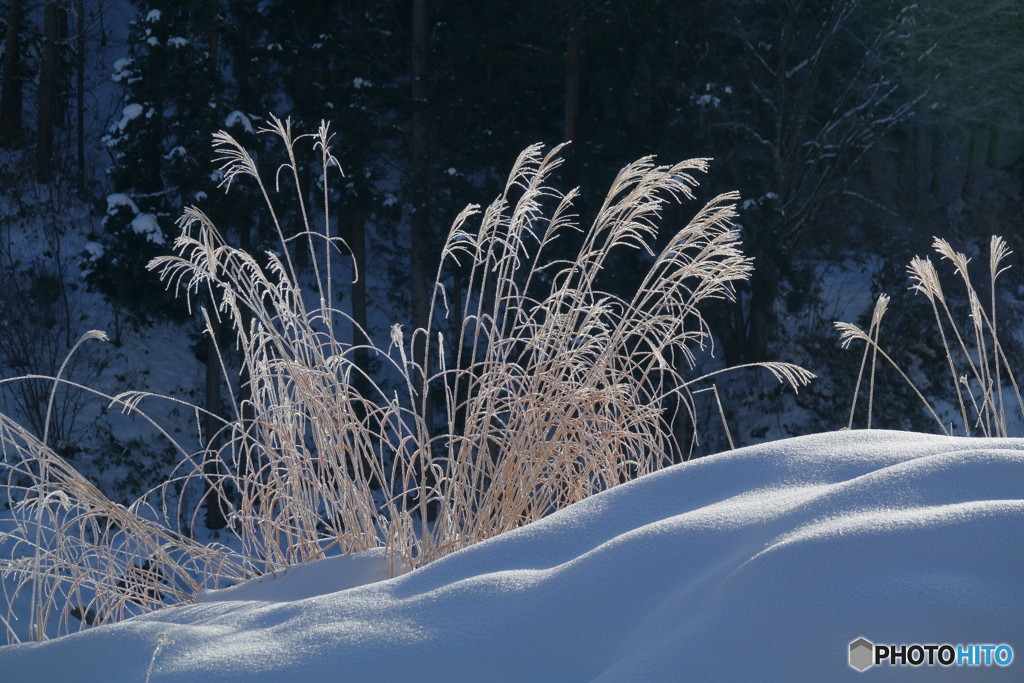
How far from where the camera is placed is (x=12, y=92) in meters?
15.1

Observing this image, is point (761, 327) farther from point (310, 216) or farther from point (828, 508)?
point (828, 508)

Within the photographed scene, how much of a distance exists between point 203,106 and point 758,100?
669cm

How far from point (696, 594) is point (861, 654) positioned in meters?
0.23

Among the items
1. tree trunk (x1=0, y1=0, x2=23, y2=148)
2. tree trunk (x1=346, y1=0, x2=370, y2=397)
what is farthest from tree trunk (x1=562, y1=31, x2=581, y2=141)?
tree trunk (x1=0, y1=0, x2=23, y2=148)

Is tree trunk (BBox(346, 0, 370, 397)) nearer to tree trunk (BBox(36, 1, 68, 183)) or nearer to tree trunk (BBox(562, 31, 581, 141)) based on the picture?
tree trunk (BBox(562, 31, 581, 141))

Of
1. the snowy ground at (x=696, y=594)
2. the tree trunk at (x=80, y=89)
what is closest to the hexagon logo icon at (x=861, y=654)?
the snowy ground at (x=696, y=594)

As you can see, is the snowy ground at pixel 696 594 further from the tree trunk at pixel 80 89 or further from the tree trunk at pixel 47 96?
the tree trunk at pixel 47 96

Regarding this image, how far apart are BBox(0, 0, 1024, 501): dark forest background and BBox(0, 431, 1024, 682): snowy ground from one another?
900 cm

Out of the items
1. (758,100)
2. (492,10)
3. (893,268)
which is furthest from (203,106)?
(893,268)

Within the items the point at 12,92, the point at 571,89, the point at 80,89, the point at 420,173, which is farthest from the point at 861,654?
the point at 12,92

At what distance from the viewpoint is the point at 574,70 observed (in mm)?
11648

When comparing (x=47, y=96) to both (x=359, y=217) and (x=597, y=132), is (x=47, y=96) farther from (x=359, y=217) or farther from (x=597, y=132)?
(x=597, y=132)

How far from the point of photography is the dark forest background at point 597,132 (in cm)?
1105

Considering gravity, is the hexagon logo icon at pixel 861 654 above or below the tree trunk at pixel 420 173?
below
